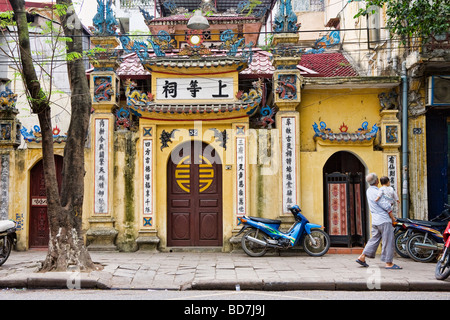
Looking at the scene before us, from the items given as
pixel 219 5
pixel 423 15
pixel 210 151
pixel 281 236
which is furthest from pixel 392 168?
pixel 219 5

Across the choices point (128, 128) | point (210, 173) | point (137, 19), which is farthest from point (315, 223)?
point (137, 19)

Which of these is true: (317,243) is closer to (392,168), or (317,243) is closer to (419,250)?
(419,250)

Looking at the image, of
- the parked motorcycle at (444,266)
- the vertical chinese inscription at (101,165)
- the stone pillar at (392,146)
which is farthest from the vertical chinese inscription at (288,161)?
the vertical chinese inscription at (101,165)

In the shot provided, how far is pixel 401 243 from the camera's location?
34.3 feet

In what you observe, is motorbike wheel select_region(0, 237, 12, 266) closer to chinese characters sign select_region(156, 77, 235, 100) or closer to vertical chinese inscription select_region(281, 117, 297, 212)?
chinese characters sign select_region(156, 77, 235, 100)

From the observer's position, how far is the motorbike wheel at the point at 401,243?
409 inches

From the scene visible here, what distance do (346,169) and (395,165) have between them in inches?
60.2

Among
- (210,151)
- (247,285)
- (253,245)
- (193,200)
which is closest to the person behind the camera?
(247,285)

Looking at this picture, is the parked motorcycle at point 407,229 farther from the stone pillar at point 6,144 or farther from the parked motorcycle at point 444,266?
the stone pillar at point 6,144

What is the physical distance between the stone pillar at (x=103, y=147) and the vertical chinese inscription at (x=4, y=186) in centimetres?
213

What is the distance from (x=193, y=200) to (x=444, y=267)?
6.18 m

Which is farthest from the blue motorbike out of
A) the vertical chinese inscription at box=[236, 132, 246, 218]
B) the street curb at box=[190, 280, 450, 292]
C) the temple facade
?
the street curb at box=[190, 280, 450, 292]

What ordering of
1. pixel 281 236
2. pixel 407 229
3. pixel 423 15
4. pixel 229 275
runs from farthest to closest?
pixel 281 236 → pixel 407 229 → pixel 423 15 → pixel 229 275

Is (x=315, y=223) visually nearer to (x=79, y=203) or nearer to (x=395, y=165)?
(x=395, y=165)
